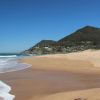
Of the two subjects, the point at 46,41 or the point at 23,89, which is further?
the point at 46,41

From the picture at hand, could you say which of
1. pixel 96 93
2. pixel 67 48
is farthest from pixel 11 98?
pixel 67 48

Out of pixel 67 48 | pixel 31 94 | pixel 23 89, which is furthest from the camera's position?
pixel 67 48

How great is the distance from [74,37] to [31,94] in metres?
66.3

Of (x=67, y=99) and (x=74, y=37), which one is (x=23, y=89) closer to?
(x=67, y=99)

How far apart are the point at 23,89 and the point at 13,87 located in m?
0.69

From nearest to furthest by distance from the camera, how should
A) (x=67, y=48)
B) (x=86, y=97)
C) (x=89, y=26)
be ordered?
(x=86, y=97), (x=67, y=48), (x=89, y=26)

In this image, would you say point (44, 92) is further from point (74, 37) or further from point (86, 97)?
point (74, 37)

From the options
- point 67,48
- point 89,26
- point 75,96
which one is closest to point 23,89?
point 75,96

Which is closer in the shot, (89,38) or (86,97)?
(86,97)

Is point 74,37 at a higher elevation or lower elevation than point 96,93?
higher

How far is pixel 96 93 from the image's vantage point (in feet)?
25.9

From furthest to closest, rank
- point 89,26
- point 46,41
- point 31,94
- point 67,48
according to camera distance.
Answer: point 46,41, point 89,26, point 67,48, point 31,94

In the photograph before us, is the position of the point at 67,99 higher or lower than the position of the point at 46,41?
lower

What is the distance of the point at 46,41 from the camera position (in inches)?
3531
